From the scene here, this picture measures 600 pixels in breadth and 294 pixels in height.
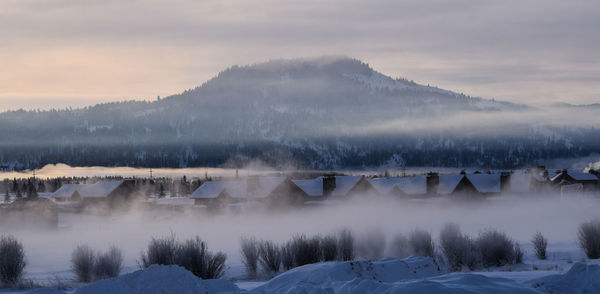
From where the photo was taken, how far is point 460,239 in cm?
3731

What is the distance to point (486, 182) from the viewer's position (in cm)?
9144

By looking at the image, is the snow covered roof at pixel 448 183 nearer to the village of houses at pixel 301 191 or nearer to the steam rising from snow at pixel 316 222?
the village of houses at pixel 301 191

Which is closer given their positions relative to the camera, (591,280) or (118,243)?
(591,280)

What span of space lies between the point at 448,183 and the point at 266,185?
81.6 feet

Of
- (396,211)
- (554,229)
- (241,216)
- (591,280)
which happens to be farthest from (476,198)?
(591,280)

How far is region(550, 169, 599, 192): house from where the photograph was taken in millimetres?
96625

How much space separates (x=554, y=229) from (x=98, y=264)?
4536cm

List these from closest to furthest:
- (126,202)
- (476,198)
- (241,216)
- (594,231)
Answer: (594,231) < (241,216) < (476,198) < (126,202)

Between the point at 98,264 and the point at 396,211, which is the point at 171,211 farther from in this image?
the point at 98,264

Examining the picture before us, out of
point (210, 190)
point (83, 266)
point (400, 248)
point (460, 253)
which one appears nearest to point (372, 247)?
point (400, 248)

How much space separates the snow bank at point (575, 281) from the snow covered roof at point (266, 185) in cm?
6176

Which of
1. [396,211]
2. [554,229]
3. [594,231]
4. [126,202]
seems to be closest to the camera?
[594,231]

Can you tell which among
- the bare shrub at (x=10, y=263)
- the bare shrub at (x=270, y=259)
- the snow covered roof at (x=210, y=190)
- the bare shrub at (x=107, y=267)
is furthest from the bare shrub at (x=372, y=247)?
the snow covered roof at (x=210, y=190)

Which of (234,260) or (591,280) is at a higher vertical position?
(591,280)
